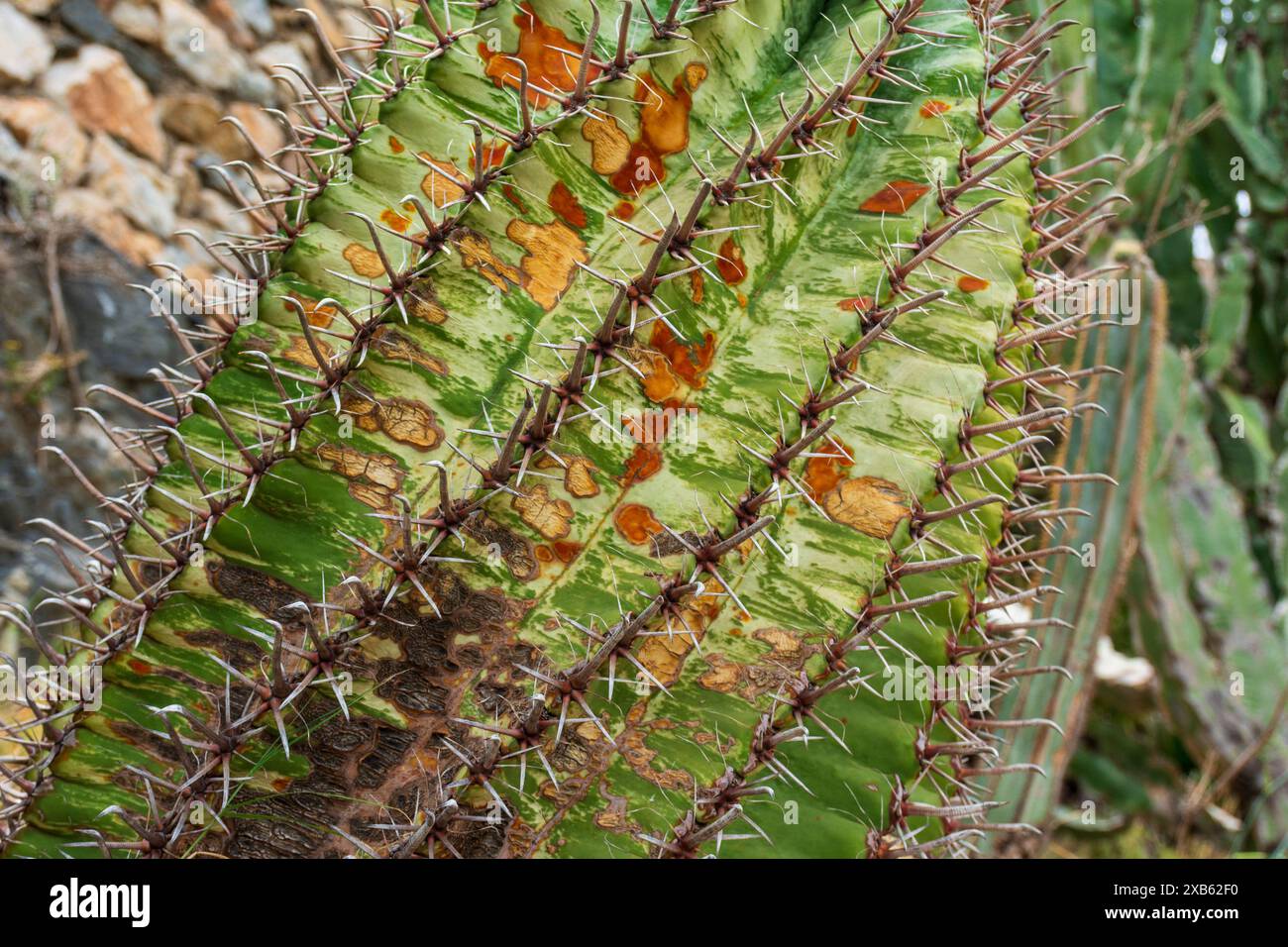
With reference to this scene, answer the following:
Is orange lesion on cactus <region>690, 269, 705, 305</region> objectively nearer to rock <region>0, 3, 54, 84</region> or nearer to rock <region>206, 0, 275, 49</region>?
rock <region>0, 3, 54, 84</region>

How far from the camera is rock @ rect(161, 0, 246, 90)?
14.2 ft

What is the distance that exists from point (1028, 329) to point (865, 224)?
314 mm

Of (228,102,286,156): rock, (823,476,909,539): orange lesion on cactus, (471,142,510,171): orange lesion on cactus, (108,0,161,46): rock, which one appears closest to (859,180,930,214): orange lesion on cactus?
(823,476,909,539): orange lesion on cactus

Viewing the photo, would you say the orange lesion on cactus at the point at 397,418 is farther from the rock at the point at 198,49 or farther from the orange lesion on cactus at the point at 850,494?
the rock at the point at 198,49


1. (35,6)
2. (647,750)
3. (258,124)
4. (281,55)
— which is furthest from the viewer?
(281,55)

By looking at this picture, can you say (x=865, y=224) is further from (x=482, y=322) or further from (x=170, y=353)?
(x=170, y=353)

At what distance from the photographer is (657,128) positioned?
1308 millimetres

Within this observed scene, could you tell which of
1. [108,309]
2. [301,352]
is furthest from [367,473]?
[108,309]

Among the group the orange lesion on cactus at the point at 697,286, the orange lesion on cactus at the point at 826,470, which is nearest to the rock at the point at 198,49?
the orange lesion on cactus at the point at 697,286

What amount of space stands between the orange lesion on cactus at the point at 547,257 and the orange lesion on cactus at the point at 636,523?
29 centimetres

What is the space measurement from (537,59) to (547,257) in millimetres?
292

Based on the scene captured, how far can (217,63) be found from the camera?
446cm

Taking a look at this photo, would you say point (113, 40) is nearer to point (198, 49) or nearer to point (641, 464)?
point (198, 49)

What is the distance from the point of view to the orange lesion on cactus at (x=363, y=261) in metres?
1.28
